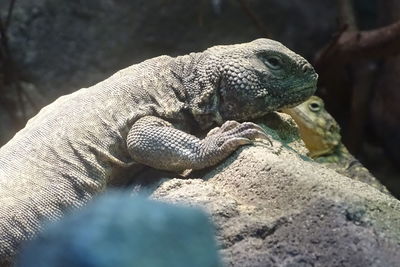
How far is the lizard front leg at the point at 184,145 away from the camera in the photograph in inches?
143

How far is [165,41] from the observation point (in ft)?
24.8

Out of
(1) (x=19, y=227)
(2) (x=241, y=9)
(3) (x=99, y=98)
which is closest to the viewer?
(1) (x=19, y=227)

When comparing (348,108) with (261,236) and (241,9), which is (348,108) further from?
(261,236)

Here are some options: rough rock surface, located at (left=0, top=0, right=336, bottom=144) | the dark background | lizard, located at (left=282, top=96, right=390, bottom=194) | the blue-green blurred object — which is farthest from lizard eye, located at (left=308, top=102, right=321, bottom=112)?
the blue-green blurred object

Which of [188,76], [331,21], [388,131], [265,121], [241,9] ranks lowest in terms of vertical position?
[388,131]

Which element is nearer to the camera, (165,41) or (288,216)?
(288,216)

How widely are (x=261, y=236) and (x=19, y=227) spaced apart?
1.27 m

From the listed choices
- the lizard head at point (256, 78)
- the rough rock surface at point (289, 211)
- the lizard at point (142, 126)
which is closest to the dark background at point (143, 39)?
the lizard head at point (256, 78)

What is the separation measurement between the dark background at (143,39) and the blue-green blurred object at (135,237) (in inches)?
167

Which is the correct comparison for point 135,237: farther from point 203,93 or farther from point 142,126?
point 203,93

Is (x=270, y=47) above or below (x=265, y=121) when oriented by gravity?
above

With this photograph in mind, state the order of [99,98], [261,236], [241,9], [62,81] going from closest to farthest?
[261,236], [99,98], [62,81], [241,9]

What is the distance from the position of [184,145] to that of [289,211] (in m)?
0.76

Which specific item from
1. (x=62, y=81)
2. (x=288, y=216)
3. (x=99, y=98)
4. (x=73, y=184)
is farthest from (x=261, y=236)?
(x=62, y=81)
